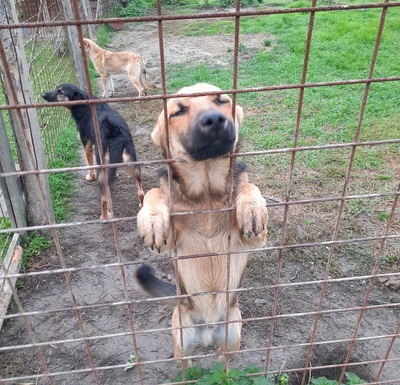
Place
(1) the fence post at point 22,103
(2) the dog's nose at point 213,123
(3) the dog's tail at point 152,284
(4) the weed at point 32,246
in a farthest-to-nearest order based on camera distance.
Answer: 1. (4) the weed at point 32,246
2. (1) the fence post at point 22,103
3. (3) the dog's tail at point 152,284
4. (2) the dog's nose at point 213,123

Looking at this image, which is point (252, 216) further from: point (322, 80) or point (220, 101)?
point (322, 80)

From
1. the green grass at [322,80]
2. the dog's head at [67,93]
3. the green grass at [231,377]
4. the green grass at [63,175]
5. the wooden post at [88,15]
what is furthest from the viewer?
the wooden post at [88,15]

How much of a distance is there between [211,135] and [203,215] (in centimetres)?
A: 80

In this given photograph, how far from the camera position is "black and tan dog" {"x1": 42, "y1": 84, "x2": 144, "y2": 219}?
4371 mm

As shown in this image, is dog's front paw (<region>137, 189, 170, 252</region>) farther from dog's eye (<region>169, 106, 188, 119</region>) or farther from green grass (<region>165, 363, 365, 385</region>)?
green grass (<region>165, 363, 365, 385</region>)

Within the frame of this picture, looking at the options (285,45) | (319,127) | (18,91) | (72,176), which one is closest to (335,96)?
(319,127)

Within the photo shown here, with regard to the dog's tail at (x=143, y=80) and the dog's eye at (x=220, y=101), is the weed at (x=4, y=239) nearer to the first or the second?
the dog's eye at (x=220, y=101)

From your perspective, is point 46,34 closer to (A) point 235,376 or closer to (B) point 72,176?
(B) point 72,176

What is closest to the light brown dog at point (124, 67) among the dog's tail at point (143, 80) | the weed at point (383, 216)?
the dog's tail at point (143, 80)

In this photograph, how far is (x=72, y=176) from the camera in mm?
5539

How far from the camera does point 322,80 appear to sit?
27.1 feet

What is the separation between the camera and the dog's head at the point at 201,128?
172 cm

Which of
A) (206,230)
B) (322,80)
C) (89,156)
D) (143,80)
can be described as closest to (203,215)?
(206,230)

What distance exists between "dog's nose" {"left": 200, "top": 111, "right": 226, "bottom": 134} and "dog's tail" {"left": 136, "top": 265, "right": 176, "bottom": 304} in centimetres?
135
